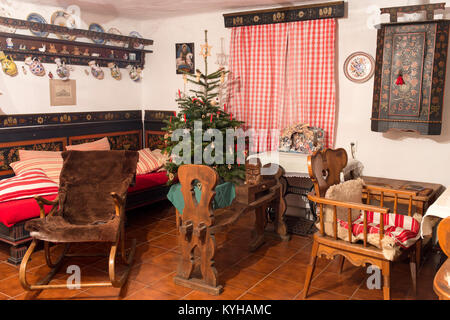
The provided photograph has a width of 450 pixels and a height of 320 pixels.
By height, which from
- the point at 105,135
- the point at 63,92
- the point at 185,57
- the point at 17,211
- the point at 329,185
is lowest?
the point at 17,211

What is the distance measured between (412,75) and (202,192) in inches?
92.0

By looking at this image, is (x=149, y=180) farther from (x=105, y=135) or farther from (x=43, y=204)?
(x=43, y=204)

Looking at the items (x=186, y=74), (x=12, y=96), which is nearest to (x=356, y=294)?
(x=186, y=74)

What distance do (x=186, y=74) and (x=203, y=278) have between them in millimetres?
3330

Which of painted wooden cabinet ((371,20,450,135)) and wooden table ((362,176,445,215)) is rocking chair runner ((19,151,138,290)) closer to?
wooden table ((362,176,445,215))

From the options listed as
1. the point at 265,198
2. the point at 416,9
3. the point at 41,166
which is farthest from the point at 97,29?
the point at 416,9

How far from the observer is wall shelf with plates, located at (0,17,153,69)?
4.65 metres

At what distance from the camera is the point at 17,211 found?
144 inches

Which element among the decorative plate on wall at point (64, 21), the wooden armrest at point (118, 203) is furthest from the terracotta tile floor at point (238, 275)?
the decorative plate on wall at point (64, 21)

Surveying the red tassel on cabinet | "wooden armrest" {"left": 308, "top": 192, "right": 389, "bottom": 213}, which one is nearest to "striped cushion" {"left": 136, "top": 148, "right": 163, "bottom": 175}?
"wooden armrest" {"left": 308, "top": 192, "right": 389, "bottom": 213}

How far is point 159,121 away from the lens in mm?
6223

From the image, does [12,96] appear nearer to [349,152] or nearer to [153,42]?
[153,42]

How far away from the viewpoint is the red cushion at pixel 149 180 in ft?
16.1
